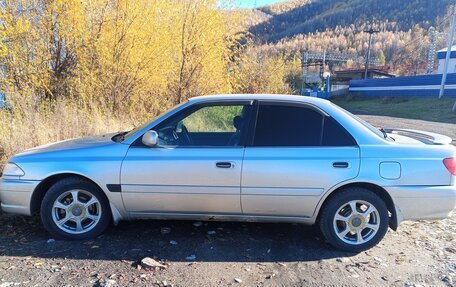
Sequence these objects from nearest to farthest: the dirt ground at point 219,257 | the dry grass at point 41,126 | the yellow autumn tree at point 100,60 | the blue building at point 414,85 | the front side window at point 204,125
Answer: the dirt ground at point 219,257 → the front side window at point 204,125 → the dry grass at point 41,126 → the yellow autumn tree at point 100,60 → the blue building at point 414,85

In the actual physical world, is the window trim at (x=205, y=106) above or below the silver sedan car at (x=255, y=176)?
above

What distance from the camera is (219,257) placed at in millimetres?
3596

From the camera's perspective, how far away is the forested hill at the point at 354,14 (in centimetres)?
12775

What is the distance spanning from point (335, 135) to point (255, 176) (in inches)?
37.8

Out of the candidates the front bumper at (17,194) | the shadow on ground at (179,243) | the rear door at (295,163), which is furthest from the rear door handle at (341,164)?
the front bumper at (17,194)

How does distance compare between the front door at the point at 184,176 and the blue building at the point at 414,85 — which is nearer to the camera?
the front door at the point at 184,176

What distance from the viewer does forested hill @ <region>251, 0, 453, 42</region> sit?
5030 inches

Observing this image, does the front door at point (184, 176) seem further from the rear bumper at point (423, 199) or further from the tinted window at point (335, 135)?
the rear bumper at point (423, 199)

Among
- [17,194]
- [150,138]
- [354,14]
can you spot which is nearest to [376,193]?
[150,138]

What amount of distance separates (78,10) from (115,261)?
25.8ft

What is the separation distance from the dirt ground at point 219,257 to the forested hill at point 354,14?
11998 cm

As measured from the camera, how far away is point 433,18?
124812mm

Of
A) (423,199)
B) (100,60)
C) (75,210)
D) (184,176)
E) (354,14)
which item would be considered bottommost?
(75,210)

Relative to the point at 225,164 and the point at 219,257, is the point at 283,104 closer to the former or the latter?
the point at 225,164
